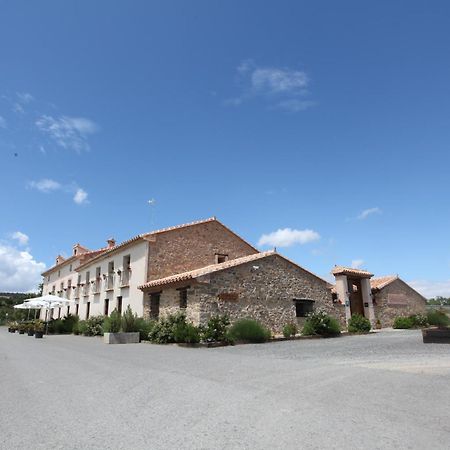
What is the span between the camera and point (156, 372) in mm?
7664

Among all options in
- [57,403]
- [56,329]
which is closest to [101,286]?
[56,329]

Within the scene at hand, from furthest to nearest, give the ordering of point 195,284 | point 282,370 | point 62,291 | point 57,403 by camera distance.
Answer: point 62,291 → point 195,284 → point 282,370 → point 57,403

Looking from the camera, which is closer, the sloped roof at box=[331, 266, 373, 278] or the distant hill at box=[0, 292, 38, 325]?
the sloped roof at box=[331, 266, 373, 278]

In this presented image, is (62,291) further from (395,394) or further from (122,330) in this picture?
(395,394)

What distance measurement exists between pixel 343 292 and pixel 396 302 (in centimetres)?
624

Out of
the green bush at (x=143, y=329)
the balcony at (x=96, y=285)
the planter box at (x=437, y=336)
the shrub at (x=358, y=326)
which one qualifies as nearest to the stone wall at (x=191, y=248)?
the green bush at (x=143, y=329)

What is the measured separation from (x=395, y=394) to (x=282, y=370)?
267 centimetres

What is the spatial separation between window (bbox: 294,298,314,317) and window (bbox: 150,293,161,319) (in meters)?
7.22

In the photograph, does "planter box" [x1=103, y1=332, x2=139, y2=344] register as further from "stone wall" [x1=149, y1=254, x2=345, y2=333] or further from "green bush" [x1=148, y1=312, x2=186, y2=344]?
"stone wall" [x1=149, y1=254, x2=345, y2=333]

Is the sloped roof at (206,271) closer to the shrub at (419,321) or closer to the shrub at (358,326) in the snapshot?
the shrub at (358,326)

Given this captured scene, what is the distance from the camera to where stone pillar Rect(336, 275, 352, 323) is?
72.9 feet

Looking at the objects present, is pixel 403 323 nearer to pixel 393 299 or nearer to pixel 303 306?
pixel 393 299

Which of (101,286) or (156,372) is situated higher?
(101,286)

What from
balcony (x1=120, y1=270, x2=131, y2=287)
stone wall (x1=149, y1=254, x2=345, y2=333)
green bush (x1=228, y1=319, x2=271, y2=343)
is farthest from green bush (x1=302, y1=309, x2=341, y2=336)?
balcony (x1=120, y1=270, x2=131, y2=287)
